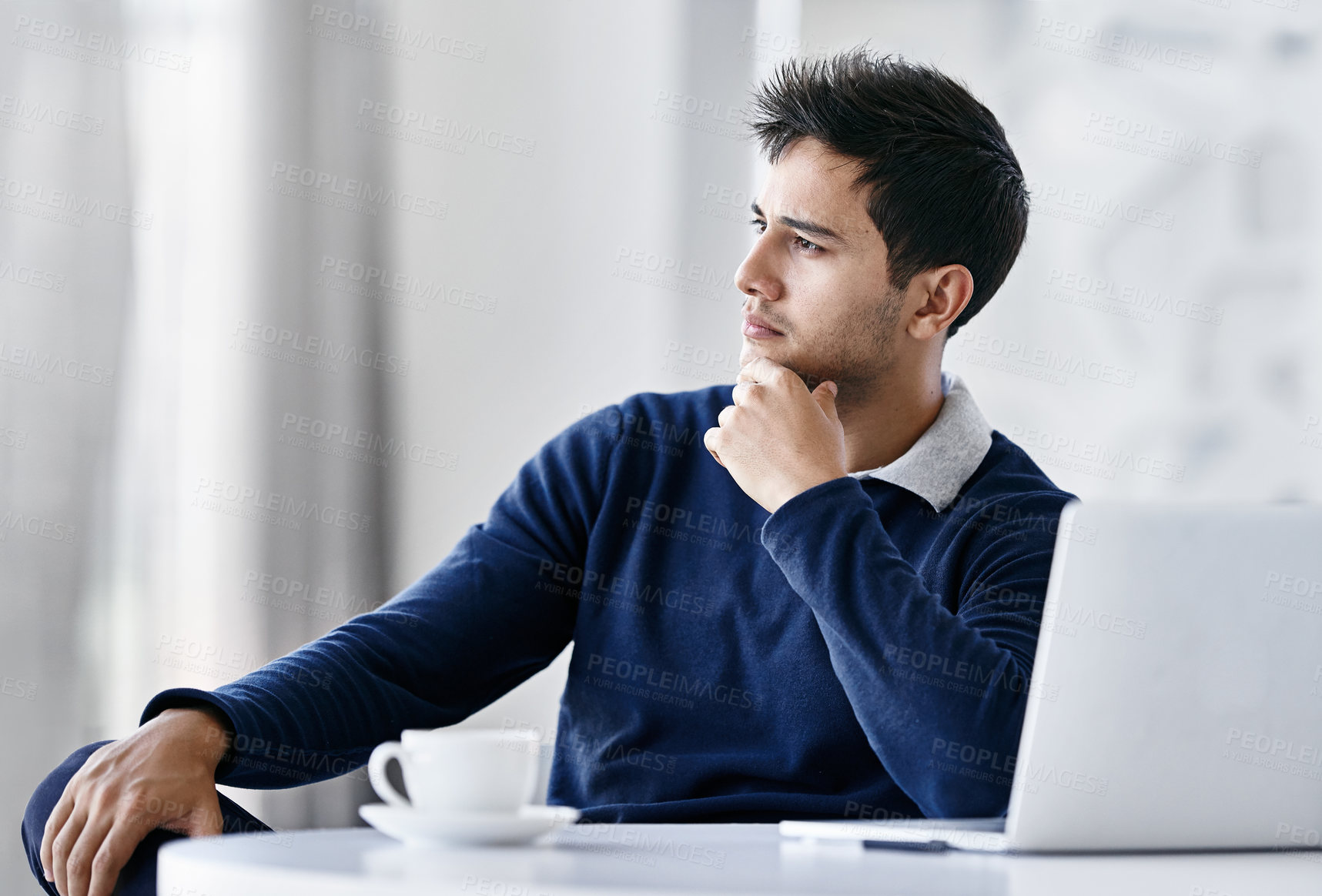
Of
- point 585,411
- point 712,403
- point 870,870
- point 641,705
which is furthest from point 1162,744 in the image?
point 585,411

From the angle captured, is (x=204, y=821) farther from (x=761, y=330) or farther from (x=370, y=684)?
(x=761, y=330)

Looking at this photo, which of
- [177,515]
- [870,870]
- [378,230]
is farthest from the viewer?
[378,230]

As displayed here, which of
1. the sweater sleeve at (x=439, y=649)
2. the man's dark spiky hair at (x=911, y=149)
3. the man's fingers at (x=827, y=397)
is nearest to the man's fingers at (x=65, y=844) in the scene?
the sweater sleeve at (x=439, y=649)

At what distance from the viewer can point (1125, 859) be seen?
0.77 m

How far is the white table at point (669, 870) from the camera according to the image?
616 millimetres

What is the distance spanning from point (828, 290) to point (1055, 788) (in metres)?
0.86

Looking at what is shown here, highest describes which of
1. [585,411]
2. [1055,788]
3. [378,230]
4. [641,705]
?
[378,230]

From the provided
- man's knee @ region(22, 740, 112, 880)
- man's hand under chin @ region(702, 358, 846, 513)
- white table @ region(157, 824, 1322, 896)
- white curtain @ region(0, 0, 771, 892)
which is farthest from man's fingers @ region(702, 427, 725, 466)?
white curtain @ region(0, 0, 771, 892)

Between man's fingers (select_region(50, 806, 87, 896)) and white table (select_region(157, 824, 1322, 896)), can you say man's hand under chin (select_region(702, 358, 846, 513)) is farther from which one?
man's fingers (select_region(50, 806, 87, 896))

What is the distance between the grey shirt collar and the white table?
2.21 feet

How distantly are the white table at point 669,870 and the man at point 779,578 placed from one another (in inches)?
10.3

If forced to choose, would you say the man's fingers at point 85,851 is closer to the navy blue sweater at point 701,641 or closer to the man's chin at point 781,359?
the navy blue sweater at point 701,641

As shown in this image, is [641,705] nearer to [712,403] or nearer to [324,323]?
[712,403]

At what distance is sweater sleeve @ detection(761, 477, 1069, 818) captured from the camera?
102 cm
